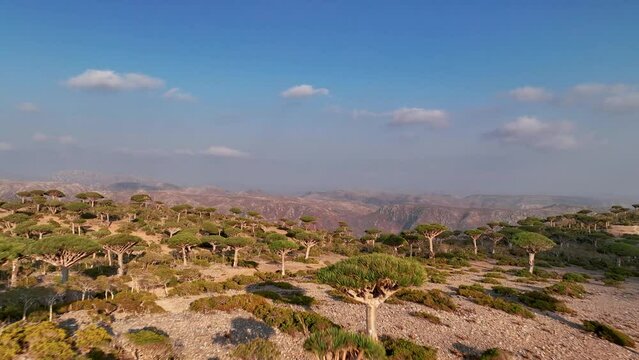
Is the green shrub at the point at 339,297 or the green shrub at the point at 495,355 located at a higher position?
the green shrub at the point at 495,355

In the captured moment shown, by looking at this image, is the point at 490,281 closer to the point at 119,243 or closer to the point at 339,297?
the point at 339,297

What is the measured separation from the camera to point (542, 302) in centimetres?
2808

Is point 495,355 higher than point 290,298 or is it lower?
higher

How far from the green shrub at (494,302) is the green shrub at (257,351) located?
1934 cm

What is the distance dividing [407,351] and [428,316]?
7.28 meters

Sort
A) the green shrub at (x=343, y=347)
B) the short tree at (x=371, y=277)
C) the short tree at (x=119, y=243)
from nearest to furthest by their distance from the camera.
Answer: the green shrub at (x=343, y=347)
the short tree at (x=371, y=277)
the short tree at (x=119, y=243)

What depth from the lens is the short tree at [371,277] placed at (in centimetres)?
1577

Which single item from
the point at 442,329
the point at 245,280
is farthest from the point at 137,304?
the point at 442,329

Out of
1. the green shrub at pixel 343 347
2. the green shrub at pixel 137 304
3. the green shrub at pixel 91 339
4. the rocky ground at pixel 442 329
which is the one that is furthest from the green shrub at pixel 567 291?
the green shrub at pixel 91 339

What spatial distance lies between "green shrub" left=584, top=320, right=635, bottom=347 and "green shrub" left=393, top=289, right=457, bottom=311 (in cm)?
888

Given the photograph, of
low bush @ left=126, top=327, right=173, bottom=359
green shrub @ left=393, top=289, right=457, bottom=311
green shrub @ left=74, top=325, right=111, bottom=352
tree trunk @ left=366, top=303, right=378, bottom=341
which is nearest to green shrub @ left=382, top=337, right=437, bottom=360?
tree trunk @ left=366, top=303, right=378, bottom=341

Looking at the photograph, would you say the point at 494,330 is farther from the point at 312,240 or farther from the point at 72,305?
the point at 312,240

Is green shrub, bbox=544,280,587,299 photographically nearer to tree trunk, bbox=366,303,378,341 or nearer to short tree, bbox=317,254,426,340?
tree trunk, bbox=366,303,378,341

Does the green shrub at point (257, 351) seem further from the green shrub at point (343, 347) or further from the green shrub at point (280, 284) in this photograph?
the green shrub at point (280, 284)
